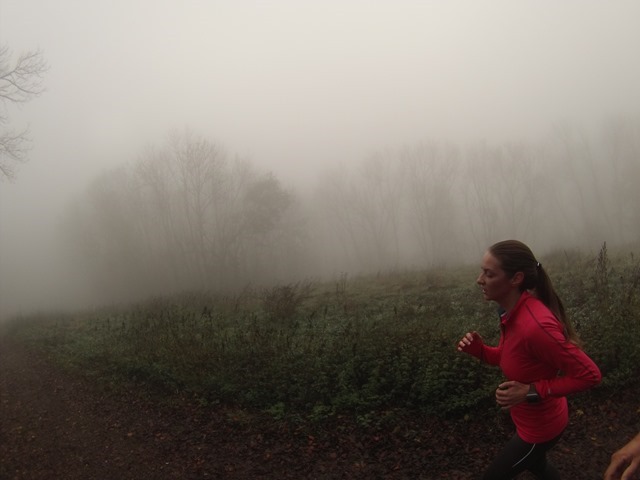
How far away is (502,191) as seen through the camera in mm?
56812

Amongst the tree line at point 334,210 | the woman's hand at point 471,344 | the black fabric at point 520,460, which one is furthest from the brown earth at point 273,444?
the tree line at point 334,210

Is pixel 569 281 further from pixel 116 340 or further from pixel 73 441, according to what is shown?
pixel 116 340

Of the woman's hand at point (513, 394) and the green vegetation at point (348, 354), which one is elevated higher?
the woman's hand at point (513, 394)

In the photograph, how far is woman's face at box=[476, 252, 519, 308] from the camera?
2.65 m

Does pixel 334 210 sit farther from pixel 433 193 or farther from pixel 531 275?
pixel 531 275

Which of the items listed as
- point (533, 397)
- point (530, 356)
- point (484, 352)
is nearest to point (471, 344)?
point (484, 352)

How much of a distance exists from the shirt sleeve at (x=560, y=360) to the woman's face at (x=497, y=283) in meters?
0.30

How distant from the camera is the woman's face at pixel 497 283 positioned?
2652 mm

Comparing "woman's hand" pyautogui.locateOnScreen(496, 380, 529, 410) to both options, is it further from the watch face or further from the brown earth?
the brown earth

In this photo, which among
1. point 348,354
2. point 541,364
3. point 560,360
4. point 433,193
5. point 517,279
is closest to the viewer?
point 560,360

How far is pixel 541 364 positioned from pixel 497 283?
1.84ft

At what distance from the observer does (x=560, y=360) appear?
229cm

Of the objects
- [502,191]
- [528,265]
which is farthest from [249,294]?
[502,191]

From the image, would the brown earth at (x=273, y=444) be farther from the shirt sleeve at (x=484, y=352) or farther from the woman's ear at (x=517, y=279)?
the woman's ear at (x=517, y=279)
